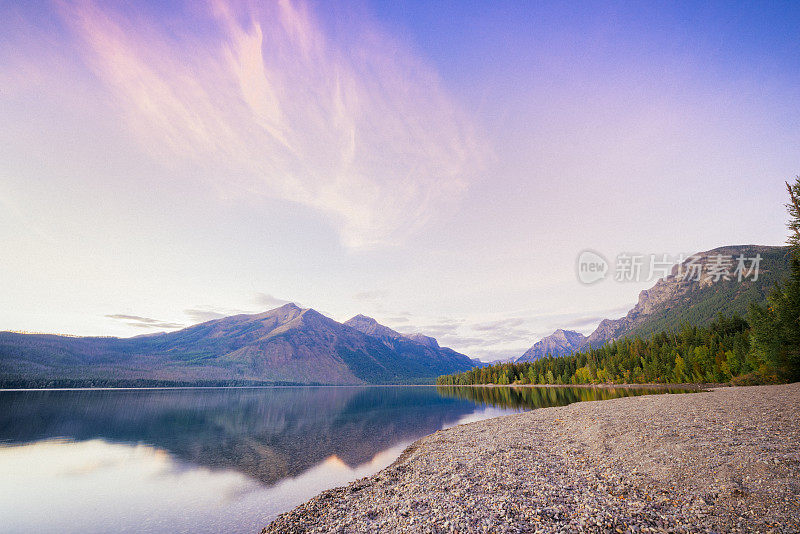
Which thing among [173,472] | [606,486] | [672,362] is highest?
[672,362]

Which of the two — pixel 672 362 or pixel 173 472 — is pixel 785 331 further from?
pixel 173 472

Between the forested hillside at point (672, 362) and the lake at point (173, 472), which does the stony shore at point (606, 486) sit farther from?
the forested hillside at point (672, 362)

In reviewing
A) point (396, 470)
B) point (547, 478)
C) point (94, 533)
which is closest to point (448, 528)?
point (547, 478)

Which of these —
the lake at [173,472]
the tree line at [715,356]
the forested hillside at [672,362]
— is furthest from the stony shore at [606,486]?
the forested hillside at [672,362]

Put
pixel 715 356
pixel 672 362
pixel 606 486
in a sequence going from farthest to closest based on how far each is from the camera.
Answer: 1. pixel 672 362
2. pixel 715 356
3. pixel 606 486

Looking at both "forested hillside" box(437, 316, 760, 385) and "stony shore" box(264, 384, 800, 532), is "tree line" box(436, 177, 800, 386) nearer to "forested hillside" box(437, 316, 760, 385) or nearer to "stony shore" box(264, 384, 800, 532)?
"forested hillside" box(437, 316, 760, 385)

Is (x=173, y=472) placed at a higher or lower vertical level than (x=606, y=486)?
lower

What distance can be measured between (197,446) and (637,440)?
157 feet

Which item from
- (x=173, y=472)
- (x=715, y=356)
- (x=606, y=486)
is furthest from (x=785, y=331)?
(x=173, y=472)

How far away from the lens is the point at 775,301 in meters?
53.2

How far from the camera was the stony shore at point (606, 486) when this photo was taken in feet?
39.6

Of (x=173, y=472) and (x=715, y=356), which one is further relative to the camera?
(x=715, y=356)

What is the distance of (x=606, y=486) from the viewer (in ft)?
51.8

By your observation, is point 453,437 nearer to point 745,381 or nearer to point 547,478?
point 547,478
